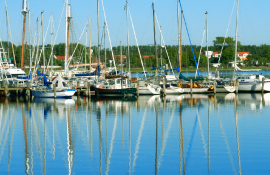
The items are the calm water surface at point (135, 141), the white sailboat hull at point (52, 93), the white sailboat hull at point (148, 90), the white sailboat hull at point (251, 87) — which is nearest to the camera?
the calm water surface at point (135, 141)

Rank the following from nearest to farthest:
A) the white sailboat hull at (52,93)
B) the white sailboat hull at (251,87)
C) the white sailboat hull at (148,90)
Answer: the white sailboat hull at (52,93), the white sailboat hull at (148,90), the white sailboat hull at (251,87)

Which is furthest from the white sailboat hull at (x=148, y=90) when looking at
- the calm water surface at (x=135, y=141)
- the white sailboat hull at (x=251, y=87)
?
the calm water surface at (x=135, y=141)

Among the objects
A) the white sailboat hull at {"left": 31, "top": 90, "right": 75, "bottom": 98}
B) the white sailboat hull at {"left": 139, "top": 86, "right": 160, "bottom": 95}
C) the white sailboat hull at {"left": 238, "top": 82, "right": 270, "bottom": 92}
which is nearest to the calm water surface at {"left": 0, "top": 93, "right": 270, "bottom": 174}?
the white sailboat hull at {"left": 31, "top": 90, "right": 75, "bottom": 98}

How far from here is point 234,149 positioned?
18734 mm

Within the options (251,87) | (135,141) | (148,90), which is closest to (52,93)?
(148,90)

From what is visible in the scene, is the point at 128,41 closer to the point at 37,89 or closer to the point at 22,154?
the point at 37,89

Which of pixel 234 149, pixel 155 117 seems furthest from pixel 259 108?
pixel 234 149

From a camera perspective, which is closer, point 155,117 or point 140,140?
point 140,140

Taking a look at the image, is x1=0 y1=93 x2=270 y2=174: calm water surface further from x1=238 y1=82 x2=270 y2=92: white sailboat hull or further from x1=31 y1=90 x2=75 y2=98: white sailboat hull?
x1=238 y1=82 x2=270 y2=92: white sailboat hull

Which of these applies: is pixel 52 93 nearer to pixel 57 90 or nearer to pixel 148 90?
pixel 57 90

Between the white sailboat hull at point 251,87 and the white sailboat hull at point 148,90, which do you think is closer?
the white sailboat hull at point 148,90

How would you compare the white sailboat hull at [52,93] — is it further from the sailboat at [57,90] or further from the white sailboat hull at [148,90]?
the white sailboat hull at [148,90]

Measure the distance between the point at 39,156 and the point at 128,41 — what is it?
37561 mm

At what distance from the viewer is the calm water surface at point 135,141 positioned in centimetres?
1598
